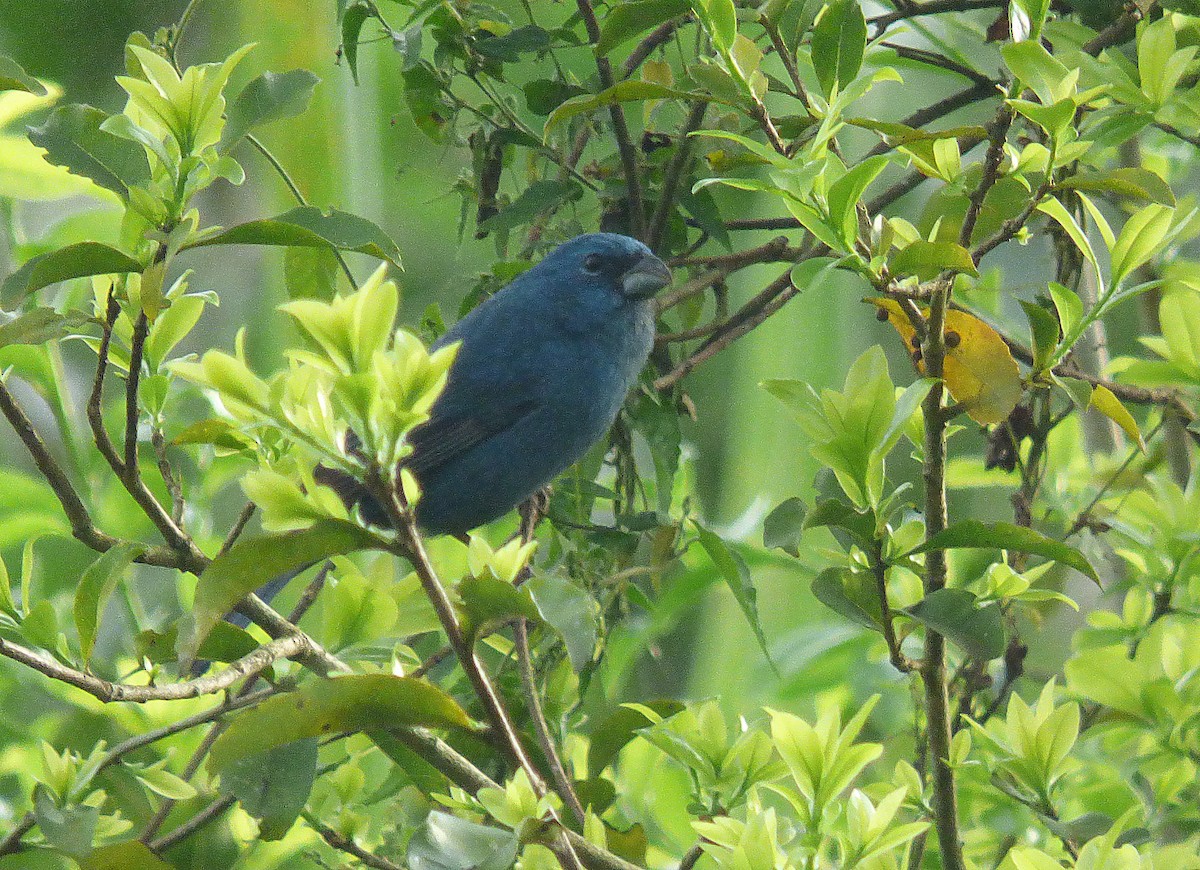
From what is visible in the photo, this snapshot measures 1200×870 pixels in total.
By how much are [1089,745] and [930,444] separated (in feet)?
3.67

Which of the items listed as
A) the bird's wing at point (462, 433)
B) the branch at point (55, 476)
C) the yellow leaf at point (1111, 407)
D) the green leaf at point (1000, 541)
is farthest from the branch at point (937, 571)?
the bird's wing at point (462, 433)

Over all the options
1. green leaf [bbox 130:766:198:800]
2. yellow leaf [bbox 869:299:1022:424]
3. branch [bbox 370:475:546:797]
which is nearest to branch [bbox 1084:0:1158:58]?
yellow leaf [bbox 869:299:1022:424]

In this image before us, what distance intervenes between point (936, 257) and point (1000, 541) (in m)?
0.26

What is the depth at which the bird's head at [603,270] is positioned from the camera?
2477 mm

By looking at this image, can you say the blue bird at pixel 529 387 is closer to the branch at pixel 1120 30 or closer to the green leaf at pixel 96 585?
the branch at pixel 1120 30

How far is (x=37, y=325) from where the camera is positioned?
47.9 inches

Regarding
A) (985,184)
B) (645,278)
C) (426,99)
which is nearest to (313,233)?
(985,184)

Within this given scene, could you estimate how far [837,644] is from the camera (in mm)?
2402

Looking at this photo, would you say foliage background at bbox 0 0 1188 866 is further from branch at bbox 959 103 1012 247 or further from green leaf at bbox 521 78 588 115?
branch at bbox 959 103 1012 247

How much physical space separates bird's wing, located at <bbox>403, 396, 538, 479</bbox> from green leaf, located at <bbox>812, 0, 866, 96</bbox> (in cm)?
157

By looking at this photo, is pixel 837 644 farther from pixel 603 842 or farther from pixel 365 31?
pixel 365 31

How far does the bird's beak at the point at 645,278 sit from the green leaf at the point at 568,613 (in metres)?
1.04

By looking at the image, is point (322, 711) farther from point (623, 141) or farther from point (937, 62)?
point (937, 62)

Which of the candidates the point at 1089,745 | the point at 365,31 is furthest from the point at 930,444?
the point at 365,31
